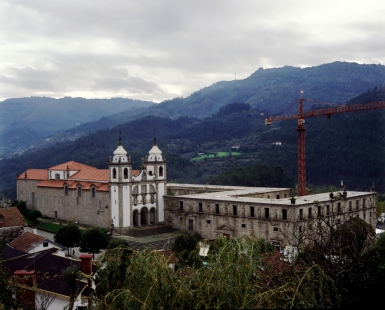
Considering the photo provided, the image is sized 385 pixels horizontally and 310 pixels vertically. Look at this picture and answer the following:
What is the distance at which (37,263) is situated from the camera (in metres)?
26.9

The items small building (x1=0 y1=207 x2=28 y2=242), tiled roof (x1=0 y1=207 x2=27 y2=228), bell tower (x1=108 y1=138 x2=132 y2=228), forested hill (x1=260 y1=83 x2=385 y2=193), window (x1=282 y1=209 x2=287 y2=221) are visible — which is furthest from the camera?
forested hill (x1=260 y1=83 x2=385 y2=193)

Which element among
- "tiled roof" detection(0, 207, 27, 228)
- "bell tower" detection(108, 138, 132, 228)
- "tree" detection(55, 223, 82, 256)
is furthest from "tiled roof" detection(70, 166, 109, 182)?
"tree" detection(55, 223, 82, 256)

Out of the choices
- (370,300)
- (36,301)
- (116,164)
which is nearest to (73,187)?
(116,164)

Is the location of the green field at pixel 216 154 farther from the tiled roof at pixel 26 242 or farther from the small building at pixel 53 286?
the small building at pixel 53 286

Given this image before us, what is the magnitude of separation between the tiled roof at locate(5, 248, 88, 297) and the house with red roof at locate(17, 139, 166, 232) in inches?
623

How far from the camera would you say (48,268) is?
2594cm

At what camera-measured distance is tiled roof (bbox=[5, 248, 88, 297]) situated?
893 inches

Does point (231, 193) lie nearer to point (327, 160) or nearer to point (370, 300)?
point (370, 300)

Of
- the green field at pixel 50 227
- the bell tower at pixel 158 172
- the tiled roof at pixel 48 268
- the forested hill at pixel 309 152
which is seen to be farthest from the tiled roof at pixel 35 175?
the forested hill at pixel 309 152

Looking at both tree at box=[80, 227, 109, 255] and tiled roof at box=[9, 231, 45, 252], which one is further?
tree at box=[80, 227, 109, 255]

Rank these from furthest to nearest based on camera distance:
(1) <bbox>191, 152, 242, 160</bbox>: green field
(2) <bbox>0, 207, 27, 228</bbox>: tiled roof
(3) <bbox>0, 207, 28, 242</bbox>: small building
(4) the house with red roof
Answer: (1) <bbox>191, 152, 242, 160</bbox>: green field → (4) the house with red roof → (2) <bbox>0, 207, 27, 228</bbox>: tiled roof → (3) <bbox>0, 207, 28, 242</bbox>: small building

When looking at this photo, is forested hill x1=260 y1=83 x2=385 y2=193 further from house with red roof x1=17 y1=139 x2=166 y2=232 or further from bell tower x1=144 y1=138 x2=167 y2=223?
house with red roof x1=17 y1=139 x2=166 y2=232

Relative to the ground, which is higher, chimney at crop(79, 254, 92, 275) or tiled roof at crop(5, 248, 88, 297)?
chimney at crop(79, 254, 92, 275)

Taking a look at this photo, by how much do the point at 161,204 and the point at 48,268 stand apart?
24.4m
